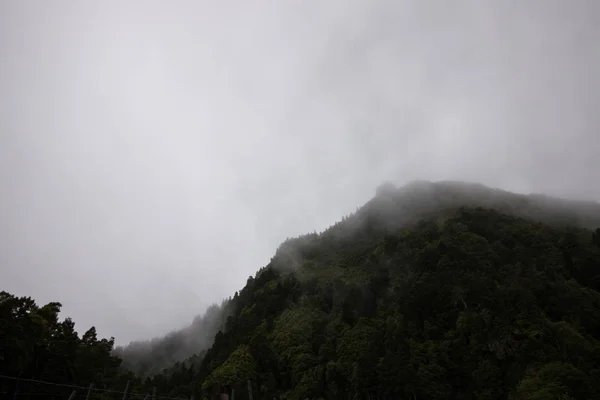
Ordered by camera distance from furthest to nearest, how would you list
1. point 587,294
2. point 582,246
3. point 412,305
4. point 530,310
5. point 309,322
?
point 309,322 → point 582,246 → point 412,305 → point 587,294 → point 530,310

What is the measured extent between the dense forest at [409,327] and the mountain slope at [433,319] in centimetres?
27

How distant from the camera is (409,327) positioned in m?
71.3

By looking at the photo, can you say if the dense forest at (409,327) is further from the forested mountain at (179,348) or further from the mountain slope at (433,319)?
the forested mountain at (179,348)

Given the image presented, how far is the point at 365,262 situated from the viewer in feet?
366

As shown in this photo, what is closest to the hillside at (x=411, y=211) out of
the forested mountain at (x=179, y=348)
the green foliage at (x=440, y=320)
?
the forested mountain at (x=179, y=348)

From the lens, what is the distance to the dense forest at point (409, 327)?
46.6m

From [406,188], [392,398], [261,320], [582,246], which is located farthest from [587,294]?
[406,188]

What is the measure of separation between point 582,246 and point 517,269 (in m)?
21.3

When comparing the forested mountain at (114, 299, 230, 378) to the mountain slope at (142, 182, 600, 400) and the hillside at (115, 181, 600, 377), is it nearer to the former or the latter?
the hillside at (115, 181, 600, 377)

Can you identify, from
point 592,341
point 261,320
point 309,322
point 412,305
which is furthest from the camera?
point 261,320

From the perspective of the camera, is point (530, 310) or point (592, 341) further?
point (530, 310)

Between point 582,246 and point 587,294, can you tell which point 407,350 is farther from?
point 582,246

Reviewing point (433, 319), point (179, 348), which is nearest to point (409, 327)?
point (433, 319)

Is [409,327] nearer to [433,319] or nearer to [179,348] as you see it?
[433,319]
